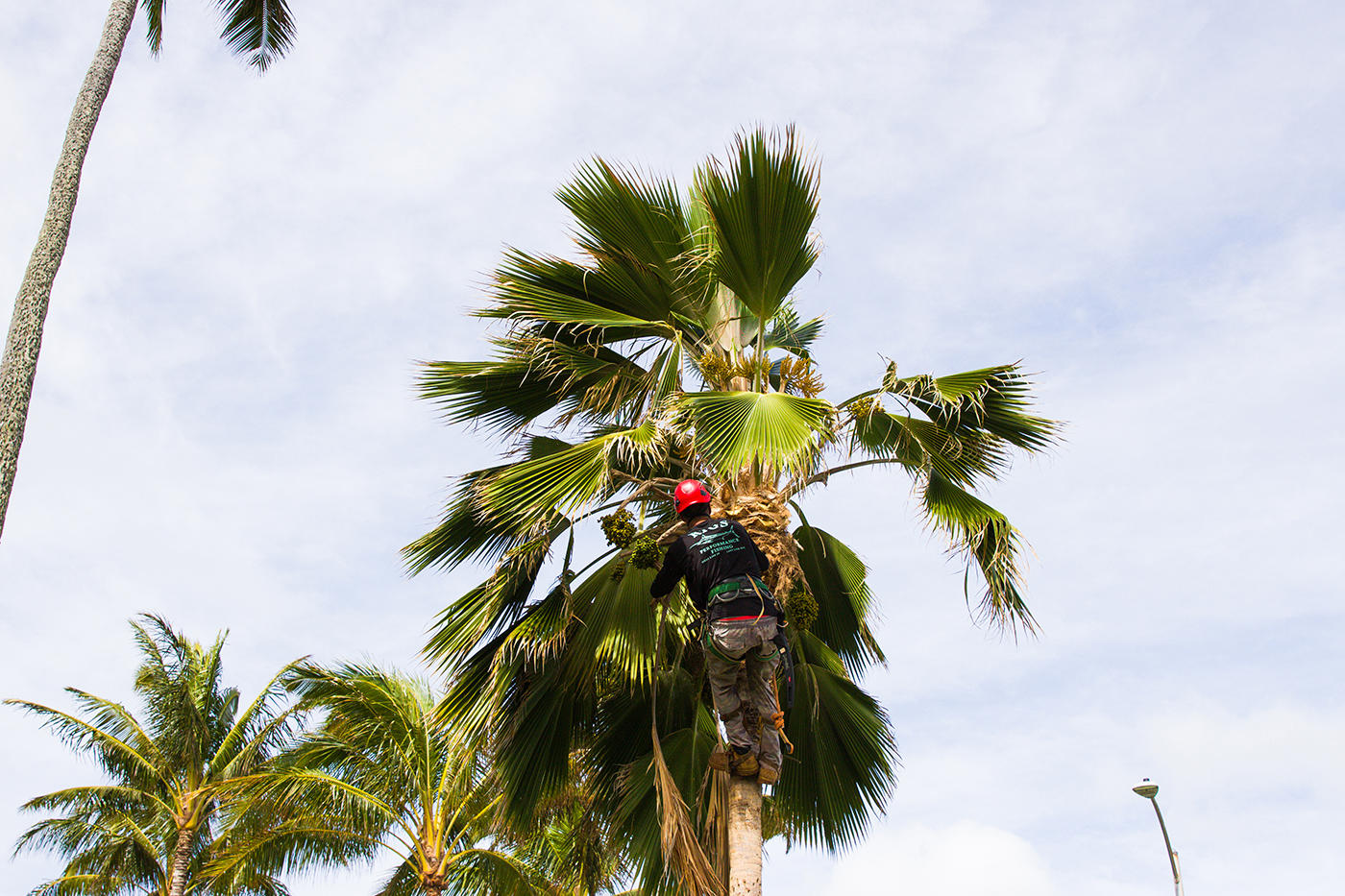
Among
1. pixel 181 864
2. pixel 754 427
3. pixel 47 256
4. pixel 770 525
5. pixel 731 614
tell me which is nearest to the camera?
pixel 731 614

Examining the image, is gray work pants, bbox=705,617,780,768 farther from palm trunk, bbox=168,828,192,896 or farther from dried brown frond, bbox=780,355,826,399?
palm trunk, bbox=168,828,192,896

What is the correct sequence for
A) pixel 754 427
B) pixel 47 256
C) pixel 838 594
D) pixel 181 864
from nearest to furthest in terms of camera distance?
pixel 47 256 < pixel 754 427 < pixel 838 594 < pixel 181 864

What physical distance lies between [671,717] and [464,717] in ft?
5.66

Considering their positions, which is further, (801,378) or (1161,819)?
(1161,819)

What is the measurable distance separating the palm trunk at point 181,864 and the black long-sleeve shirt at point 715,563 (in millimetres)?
15774

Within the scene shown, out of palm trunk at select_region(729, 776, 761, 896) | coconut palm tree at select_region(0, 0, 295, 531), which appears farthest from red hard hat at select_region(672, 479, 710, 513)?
coconut palm tree at select_region(0, 0, 295, 531)

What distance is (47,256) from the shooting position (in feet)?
25.6

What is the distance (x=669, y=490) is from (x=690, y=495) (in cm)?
121

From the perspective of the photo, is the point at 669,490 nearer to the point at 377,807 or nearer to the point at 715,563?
the point at 715,563

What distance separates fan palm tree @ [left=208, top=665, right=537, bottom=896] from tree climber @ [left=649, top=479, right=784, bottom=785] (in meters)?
8.88

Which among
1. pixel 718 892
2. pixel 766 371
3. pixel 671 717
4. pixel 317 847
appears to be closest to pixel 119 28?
pixel 766 371

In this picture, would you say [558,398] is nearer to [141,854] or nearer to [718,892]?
[718,892]

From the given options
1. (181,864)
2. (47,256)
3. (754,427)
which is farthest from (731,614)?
(181,864)

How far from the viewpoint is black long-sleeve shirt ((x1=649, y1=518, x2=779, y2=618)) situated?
7516 millimetres
